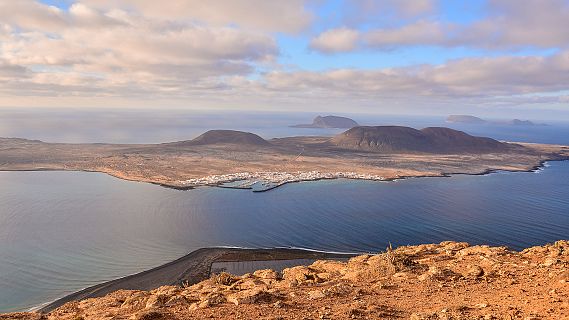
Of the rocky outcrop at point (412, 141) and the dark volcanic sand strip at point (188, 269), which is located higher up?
the rocky outcrop at point (412, 141)

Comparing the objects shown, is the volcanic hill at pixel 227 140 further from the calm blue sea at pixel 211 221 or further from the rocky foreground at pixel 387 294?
the rocky foreground at pixel 387 294

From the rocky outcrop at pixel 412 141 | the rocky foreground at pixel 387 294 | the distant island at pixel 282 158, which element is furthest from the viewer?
the rocky outcrop at pixel 412 141

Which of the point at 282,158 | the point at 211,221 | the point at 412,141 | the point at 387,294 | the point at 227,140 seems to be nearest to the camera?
the point at 387,294

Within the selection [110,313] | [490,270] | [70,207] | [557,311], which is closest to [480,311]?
[557,311]

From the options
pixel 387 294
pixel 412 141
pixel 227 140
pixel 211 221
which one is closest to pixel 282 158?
pixel 227 140

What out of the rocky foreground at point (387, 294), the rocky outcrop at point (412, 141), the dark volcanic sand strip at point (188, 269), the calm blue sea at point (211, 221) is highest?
the rocky outcrop at point (412, 141)

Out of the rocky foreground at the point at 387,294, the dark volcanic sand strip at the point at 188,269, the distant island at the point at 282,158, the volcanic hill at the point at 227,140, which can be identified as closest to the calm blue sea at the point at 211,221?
the dark volcanic sand strip at the point at 188,269

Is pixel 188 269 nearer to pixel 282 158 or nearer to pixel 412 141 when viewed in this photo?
pixel 282 158
